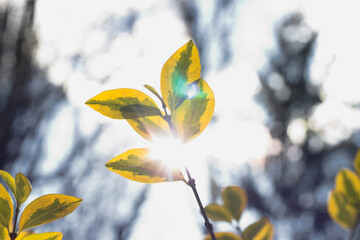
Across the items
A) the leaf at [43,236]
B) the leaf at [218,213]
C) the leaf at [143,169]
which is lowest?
the leaf at [218,213]

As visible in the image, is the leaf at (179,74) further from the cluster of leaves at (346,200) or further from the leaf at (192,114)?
the cluster of leaves at (346,200)

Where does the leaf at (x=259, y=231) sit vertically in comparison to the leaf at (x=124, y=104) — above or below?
below

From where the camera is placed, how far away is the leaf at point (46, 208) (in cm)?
20

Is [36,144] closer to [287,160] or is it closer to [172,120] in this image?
[287,160]

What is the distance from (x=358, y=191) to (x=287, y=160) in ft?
10.9

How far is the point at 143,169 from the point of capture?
0.20 m

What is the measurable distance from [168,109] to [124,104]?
0.11 feet

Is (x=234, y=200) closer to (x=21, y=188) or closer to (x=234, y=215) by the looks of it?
(x=234, y=215)

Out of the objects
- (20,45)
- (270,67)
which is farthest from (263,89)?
(20,45)

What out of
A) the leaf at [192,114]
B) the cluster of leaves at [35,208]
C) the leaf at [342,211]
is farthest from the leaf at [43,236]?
the leaf at [342,211]

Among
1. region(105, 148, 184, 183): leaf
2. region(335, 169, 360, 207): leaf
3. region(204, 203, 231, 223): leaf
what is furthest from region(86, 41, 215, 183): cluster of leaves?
region(335, 169, 360, 207): leaf

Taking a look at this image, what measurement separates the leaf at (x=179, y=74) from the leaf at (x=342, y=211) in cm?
23

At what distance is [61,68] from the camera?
3.34 metres

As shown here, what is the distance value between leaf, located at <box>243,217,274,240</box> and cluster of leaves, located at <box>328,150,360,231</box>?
8 centimetres
